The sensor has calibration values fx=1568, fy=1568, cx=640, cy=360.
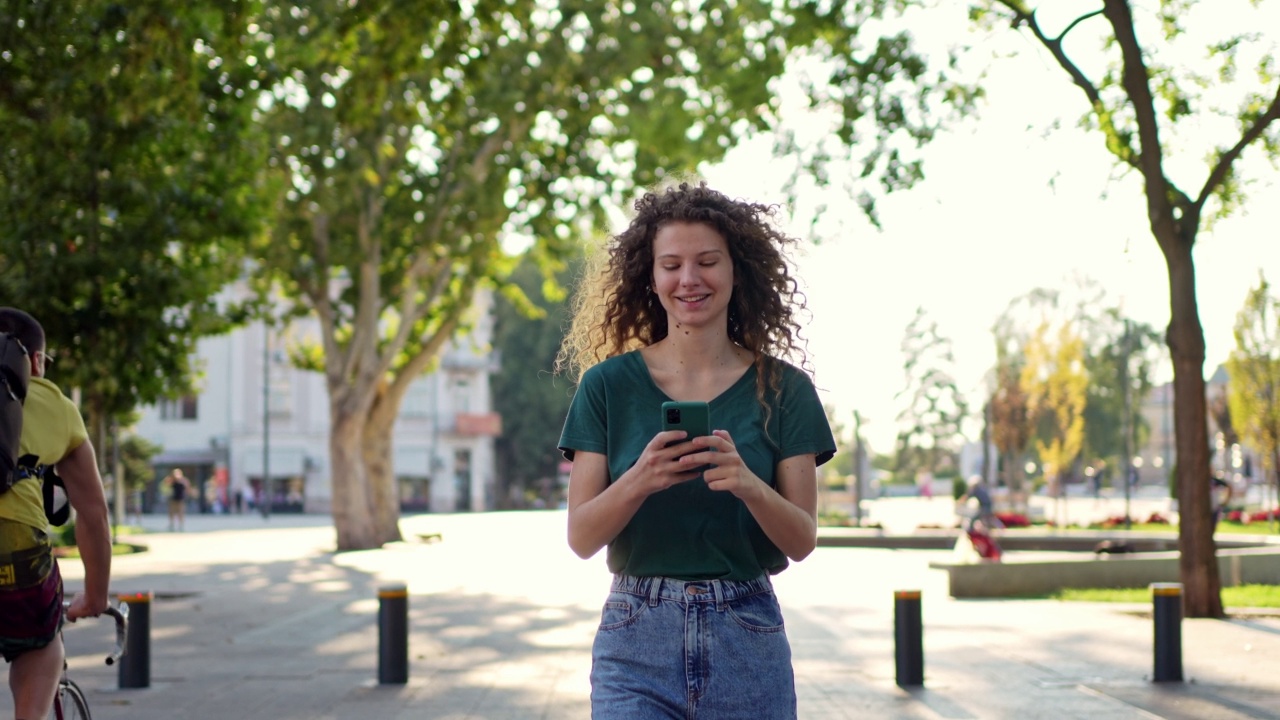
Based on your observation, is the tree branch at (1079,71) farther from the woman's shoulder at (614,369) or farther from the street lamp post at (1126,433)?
A: the street lamp post at (1126,433)

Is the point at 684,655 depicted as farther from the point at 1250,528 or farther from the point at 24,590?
the point at 1250,528

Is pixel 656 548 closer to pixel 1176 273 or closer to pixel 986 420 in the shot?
pixel 1176 273

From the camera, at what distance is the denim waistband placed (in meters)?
3.19

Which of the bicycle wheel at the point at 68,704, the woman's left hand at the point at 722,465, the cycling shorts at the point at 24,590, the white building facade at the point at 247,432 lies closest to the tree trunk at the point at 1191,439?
the bicycle wheel at the point at 68,704

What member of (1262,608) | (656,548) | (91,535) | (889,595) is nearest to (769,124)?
(889,595)

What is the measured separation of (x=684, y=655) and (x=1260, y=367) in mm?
37095

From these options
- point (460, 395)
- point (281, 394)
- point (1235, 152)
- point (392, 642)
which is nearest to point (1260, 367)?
point (1235, 152)

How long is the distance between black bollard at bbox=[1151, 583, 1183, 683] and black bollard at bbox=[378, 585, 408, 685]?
16.5 feet

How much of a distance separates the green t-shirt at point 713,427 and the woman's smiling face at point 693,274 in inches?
5.5

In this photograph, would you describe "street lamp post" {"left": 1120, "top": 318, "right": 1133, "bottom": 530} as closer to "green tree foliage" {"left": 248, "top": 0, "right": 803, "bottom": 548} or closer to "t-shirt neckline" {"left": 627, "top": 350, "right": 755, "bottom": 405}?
"green tree foliage" {"left": 248, "top": 0, "right": 803, "bottom": 548}

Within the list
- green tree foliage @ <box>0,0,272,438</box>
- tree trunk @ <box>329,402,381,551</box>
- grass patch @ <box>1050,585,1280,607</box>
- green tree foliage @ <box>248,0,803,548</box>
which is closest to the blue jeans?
green tree foliage @ <box>0,0,272,438</box>

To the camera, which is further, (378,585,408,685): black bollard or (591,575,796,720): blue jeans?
(378,585,408,685): black bollard

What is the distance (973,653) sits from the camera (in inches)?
495

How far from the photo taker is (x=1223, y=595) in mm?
17641
